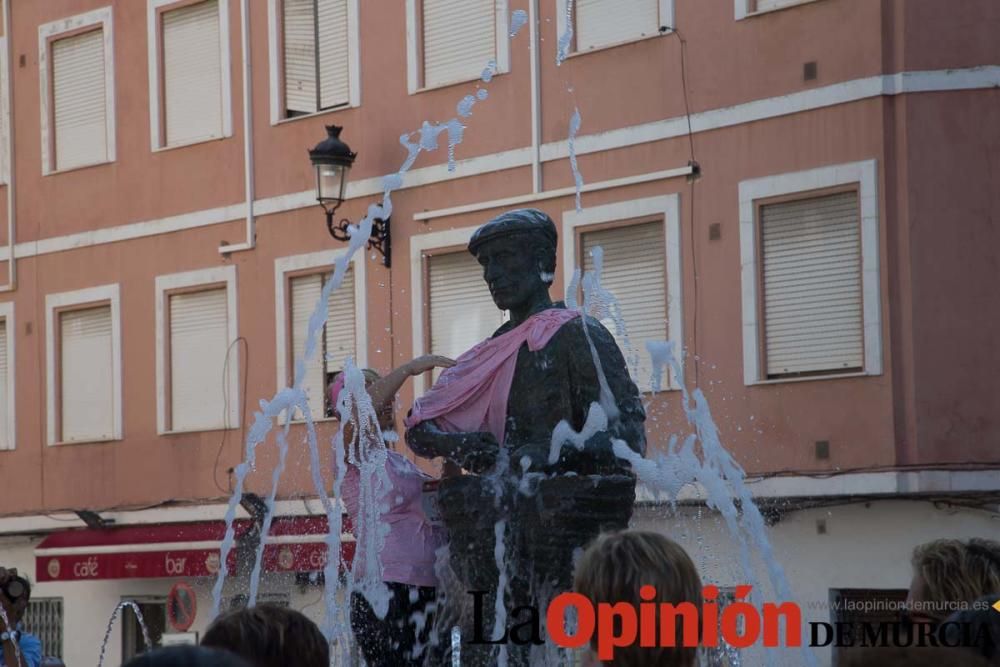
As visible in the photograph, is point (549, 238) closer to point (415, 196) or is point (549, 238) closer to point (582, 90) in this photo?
point (582, 90)

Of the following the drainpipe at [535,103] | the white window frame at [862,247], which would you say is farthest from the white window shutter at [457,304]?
the white window frame at [862,247]

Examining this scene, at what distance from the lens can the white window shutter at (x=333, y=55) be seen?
2320 centimetres

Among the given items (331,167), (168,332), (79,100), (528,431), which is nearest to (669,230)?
(331,167)

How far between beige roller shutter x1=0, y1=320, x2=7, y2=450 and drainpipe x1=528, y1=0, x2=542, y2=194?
28.1ft

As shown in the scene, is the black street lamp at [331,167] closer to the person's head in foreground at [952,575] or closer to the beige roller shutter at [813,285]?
the beige roller shutter at [813,285]

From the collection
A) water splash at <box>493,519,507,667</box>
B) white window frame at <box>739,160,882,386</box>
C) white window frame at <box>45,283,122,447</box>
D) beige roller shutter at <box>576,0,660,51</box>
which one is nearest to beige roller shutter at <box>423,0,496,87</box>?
beige roller shutter at <box>576,0,660,51</box>

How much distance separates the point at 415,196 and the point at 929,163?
5.88m

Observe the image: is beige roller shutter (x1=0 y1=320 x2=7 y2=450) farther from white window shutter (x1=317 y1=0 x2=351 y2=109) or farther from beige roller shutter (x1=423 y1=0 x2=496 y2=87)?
beige roller shutter (x1=423 y1=0 x2=496 y2=87)

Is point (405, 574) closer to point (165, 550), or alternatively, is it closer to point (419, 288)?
point (419, 288)

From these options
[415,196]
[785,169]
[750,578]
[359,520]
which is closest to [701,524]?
[785,169]

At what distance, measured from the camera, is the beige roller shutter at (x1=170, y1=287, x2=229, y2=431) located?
24.4m

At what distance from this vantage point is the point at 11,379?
1056 inches

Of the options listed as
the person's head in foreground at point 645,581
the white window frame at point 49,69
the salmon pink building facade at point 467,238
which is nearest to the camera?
the person's head in foreground at point 645,581

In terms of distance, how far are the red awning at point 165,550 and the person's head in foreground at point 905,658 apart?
1781 centimetres
